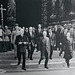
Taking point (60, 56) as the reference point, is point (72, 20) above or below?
above

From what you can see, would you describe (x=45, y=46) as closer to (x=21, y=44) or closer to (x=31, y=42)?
(x=31, y=42)

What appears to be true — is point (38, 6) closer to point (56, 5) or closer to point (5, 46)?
point (56, 5)

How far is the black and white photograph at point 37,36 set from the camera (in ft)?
16.5

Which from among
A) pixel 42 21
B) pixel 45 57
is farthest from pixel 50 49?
pixel 42 21

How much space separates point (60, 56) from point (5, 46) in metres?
0.90

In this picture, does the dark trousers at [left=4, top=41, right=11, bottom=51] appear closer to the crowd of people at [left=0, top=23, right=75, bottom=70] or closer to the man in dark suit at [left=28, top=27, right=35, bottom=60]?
the crowd of people at [left=0, top=23, right=75, bottom=70]

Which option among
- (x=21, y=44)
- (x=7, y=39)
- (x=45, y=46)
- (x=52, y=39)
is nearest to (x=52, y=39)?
(x=52, y=39)

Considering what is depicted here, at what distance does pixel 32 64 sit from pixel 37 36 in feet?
1.57

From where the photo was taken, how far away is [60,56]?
199 inches

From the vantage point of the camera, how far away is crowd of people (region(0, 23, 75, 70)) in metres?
5.06

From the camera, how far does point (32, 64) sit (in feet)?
16.2

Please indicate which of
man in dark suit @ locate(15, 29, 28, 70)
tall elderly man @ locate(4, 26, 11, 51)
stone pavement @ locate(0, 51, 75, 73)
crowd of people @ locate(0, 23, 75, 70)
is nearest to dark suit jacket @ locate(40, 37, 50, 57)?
crowd of people @ locate(0, 23, 75, 70)

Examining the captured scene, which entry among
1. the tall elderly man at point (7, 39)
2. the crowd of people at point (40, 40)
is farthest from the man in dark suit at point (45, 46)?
the tall elderly man at point (7, 39)

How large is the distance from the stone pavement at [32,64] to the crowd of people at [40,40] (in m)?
0.06
